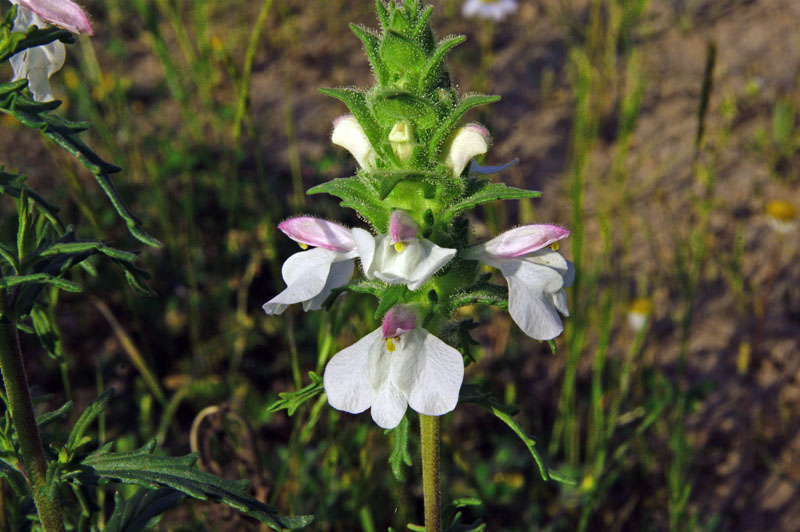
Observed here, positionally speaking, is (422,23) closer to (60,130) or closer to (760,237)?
(60,130)

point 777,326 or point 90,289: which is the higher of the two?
point 90,289

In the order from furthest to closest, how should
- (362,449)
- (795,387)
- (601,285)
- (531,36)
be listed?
(531,36) < (601,285) < (795,387) < (362,449)

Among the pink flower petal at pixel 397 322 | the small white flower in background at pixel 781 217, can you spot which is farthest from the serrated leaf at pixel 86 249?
the small white flower in background at pixel 781 217

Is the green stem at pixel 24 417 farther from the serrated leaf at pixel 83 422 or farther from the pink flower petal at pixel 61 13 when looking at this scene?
the pink flower petal at pixel 61 13

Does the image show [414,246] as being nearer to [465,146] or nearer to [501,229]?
[465,146]

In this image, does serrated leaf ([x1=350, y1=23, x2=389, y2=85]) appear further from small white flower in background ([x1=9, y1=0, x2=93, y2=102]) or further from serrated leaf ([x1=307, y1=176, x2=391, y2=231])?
small white flower in background ([x1=9, y1=0, x2=93, y2=102])

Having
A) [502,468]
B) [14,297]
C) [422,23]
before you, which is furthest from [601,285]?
[14,297]

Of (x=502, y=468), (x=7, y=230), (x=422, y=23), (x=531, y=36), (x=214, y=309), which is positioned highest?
(x=531, y=36)

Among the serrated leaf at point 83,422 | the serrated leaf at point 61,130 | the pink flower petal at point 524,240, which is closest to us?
the serrated leaf at point 61,130

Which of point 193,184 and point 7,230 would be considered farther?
point 193,184
